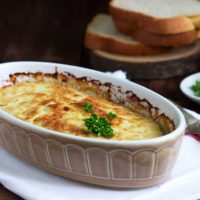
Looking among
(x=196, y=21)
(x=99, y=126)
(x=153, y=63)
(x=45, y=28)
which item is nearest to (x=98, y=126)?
(x=99, y=126)

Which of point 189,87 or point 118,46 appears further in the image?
point 118,46

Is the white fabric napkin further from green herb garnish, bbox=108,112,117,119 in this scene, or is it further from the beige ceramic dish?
green herb garnish, bbox=108,112,117,119

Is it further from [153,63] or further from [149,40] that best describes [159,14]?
[153,63]

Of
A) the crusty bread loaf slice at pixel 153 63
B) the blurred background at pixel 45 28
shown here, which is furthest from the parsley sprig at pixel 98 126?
the blurred background at pixel 45 28

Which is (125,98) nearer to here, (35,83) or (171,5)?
(35,83)

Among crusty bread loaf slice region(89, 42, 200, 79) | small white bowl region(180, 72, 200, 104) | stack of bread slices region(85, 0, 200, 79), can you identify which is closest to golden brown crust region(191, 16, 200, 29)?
stack of bread slices region(85, 0, 200, 79)

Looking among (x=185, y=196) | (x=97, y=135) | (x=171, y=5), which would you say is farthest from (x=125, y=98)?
(x=171, y=5)

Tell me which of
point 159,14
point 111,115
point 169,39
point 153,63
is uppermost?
point 111,115
